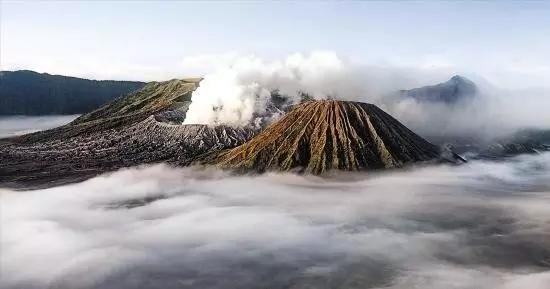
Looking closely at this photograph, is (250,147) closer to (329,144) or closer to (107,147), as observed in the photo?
(329,144)

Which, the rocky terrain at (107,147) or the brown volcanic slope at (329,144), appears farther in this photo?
the rocky terrain at (107,147)

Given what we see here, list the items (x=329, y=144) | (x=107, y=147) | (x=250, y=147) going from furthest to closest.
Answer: (x=107, y=147) → (x=250, y=147) → (x=329, y=144)

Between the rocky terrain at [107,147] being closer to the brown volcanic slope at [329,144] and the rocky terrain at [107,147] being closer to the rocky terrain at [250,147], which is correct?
the rocky terrain at [250,147]

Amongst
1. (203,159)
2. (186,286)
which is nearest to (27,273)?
(186,286)

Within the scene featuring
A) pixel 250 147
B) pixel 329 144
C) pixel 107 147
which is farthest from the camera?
pixel 107 147

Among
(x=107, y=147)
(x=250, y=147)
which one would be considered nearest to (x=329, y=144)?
(x=250, y=147)

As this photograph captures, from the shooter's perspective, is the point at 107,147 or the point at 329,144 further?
the point at 107,147

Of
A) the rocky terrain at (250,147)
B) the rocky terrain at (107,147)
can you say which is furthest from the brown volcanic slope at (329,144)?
the rocky terrain at (107,147)

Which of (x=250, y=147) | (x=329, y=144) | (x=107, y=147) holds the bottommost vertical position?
(x=107, y=147)

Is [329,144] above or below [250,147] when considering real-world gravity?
above
